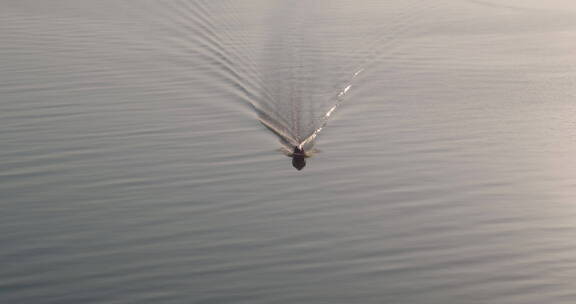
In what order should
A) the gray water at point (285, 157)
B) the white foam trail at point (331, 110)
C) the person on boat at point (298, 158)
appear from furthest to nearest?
1. the white foam trail at point (331, 110)
2. the person on boat at point (298, 158)
3. the gray water at point (285, 157)

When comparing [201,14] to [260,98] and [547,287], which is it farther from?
[547,287]

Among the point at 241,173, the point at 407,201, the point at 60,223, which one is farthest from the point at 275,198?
the point at 60,223

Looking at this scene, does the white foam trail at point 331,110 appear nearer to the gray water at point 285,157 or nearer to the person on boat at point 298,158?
the gray water at point 285,157

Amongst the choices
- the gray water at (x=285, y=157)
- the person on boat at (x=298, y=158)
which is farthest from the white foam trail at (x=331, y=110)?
the person on boat at (x=298, y=158)

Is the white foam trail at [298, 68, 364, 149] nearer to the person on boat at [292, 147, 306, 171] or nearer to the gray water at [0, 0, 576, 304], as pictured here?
the gray water at [0, 0, 576, 304]

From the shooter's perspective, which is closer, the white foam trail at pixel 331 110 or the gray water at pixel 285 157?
the gray water at pixel 285 157

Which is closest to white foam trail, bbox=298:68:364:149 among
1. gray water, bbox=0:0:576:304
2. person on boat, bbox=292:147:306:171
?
gray water, bbox=0:0:576:304

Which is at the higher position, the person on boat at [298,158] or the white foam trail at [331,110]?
the white foam trail at [331,110]

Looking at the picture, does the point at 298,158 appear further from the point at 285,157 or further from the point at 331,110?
the point at 331,110
